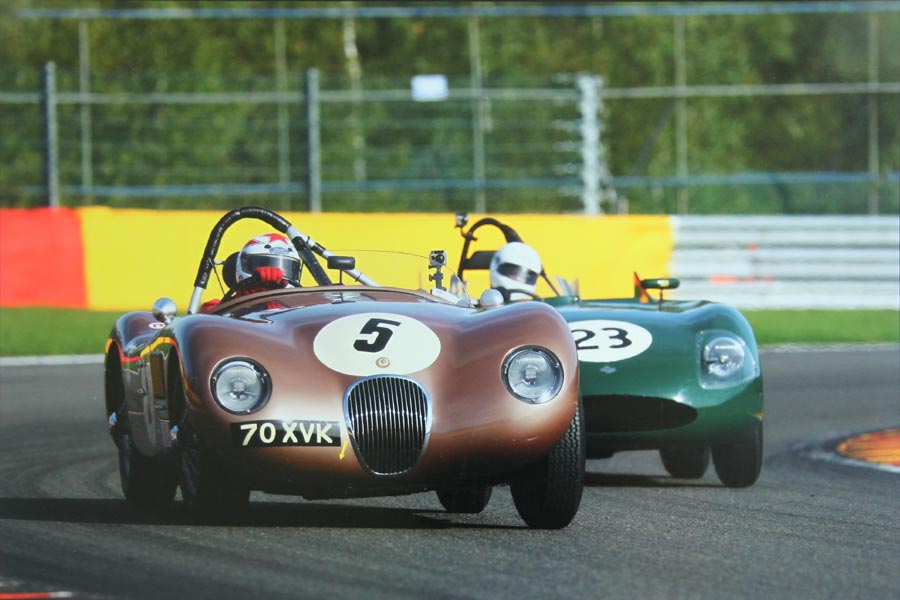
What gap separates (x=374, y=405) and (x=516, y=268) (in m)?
3.39

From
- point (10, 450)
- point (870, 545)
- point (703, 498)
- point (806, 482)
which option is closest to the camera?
point (870, 545)

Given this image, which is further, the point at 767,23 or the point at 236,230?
the point at 767,23

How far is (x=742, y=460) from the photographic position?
829 cm

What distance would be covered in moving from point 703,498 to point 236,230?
7.47ft

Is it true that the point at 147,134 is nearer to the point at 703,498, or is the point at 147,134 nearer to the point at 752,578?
the point at 703,498

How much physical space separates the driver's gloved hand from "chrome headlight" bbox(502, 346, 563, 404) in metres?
1.57

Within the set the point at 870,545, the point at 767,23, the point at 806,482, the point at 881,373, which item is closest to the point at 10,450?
the point at 806,482

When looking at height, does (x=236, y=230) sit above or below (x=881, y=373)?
above

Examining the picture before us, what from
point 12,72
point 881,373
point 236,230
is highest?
point 12,72

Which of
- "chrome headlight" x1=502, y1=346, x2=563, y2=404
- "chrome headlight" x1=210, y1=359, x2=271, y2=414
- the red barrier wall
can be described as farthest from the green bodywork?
the red barrier wall

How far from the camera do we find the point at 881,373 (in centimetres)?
1403

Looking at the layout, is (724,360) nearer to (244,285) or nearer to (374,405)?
(244,285)

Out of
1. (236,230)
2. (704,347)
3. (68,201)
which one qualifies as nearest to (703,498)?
(704,347)

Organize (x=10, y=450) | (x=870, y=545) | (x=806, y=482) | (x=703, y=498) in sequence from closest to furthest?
(x=870, y=545), (x=703, y=498), (x=806, y=482), (x=10, y=450)
